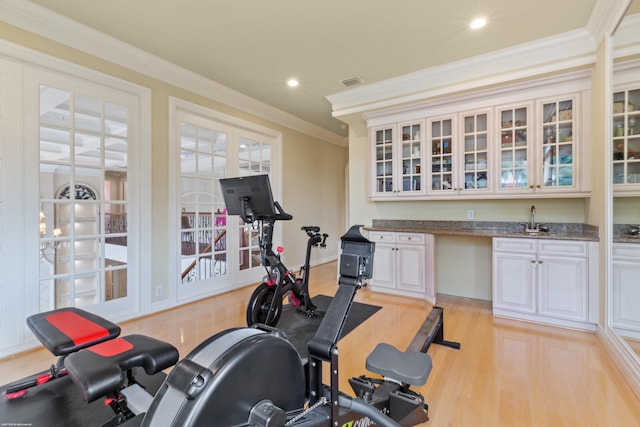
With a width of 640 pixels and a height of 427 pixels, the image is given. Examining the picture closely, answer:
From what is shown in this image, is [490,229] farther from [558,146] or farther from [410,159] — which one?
[410,159]

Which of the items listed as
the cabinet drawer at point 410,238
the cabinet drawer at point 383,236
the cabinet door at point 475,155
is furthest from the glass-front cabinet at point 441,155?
the cabinet drawer at point 383,236

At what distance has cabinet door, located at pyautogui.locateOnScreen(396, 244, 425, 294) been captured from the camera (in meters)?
3.74

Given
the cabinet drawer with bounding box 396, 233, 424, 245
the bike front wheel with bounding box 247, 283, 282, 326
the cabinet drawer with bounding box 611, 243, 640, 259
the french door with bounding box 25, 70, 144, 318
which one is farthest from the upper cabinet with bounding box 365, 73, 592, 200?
the french door with bounding box 25, 70, 144, 318

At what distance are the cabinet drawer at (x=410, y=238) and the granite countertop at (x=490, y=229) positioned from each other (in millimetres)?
51

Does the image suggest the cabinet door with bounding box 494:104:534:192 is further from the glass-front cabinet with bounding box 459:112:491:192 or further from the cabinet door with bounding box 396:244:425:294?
the cabinet door with bounding box 396:244:425:294

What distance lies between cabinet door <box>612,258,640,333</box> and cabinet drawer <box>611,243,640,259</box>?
0.13 feet

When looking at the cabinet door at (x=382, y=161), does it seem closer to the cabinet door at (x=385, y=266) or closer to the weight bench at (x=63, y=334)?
the cabinet door at (x=385, y=266)

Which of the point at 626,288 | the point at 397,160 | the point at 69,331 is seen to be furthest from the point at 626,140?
the point at 69,331

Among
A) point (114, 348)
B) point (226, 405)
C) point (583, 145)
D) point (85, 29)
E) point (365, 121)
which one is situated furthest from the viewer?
point (365, 121)

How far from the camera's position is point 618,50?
2.44m

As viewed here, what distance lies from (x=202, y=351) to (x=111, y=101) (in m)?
3.21

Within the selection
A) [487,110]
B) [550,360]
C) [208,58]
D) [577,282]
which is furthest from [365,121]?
[550,360]

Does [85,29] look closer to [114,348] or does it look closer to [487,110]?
[114,348]

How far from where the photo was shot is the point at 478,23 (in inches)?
106
